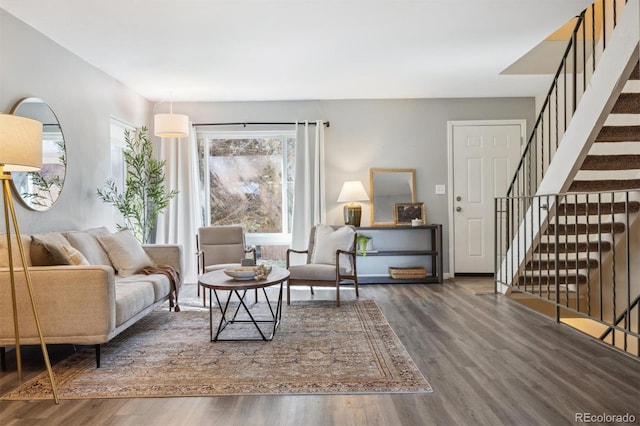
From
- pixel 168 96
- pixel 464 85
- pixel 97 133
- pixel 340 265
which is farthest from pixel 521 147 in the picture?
pixel 97 133

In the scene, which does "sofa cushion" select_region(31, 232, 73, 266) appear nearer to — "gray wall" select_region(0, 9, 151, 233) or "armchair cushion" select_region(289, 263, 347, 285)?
"gray wall" select_region(0, 9, 151, 233)

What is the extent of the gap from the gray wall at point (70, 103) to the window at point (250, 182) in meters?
1.33

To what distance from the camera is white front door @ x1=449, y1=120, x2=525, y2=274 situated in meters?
6.12

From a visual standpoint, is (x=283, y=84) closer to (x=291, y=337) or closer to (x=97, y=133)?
(x=97, y=133)

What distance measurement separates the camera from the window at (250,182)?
6211 mm


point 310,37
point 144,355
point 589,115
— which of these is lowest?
point 144,355

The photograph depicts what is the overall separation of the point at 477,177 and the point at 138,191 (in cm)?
442

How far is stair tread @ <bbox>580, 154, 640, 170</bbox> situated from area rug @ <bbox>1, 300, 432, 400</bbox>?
7.29 feet

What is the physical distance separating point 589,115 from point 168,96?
15.8 feet

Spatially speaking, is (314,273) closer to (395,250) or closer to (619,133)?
(395,250)

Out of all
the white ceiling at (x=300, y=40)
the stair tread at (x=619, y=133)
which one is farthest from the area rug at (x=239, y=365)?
the white ceiling at (x=300, y=40)

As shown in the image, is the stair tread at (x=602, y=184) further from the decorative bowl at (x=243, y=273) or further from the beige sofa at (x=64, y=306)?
the beige sofa at (x=64, y=306)

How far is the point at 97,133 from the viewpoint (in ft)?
15.1

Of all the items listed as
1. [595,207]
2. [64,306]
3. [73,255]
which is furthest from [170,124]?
[595,207]
